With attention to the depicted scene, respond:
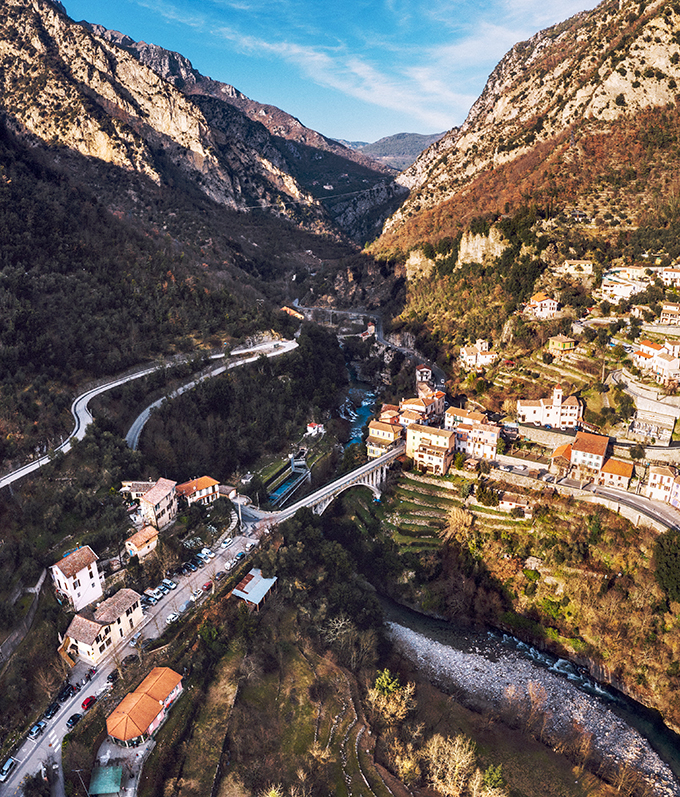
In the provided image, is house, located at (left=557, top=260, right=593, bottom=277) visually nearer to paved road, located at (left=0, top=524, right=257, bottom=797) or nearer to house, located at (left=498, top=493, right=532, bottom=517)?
house, located at (left=498, top=493, right=532, bottom=517)

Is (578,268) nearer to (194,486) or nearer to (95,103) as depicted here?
(194,486)

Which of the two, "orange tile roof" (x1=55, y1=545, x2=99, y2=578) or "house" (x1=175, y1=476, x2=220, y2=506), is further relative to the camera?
"house" (x1=175, y1=476, x2=220, y2=506)

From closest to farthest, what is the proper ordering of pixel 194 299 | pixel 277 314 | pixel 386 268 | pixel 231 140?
1. pixel 194 299
2. pixel 277 314
3. pixel 386 268
4. pixel 231 140

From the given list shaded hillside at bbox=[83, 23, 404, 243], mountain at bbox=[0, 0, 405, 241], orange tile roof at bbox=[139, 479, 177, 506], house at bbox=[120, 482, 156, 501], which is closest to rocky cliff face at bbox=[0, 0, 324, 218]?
mountain at bbox=[0, 0, 405, 241]

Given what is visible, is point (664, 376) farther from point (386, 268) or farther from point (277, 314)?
point (386, 268)

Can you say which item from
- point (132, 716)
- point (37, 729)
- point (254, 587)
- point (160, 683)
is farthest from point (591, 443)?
point (37, 729)

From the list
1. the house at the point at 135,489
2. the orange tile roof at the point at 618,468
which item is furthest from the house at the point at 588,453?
the house at the point at 135,489

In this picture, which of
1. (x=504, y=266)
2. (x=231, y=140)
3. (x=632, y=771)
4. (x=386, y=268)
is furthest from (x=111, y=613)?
(x=231, y=140)
